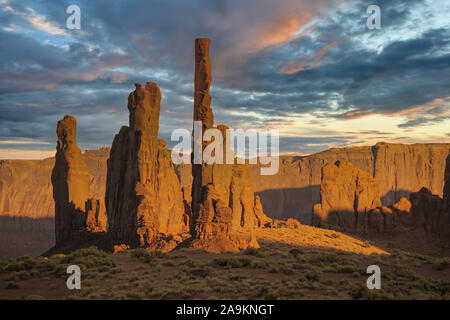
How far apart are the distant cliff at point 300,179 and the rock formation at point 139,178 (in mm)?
73865

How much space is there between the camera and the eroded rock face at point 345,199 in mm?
62312

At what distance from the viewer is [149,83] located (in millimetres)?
44625

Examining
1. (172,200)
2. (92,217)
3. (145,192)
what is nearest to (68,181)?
(92,217)

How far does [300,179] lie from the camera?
4948 inches

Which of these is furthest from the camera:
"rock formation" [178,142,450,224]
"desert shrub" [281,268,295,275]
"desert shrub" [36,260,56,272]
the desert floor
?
"rock formation" [178,142,450,224]

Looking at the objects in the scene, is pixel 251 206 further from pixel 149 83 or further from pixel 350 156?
pixel 350 156

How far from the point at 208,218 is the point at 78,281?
15429mm

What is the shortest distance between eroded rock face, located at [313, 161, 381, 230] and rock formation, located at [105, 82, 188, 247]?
2802cm

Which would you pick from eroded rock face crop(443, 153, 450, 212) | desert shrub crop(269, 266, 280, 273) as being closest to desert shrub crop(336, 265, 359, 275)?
desert shrub crop(269, 266, 280, 273)

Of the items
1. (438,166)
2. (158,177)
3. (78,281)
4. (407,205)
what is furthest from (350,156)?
(78,281)

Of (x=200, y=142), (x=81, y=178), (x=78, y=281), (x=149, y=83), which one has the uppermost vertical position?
(x=149, y=83)

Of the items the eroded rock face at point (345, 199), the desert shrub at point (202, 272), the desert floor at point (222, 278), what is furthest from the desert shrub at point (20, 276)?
the eroded rock face at point (345, 199)

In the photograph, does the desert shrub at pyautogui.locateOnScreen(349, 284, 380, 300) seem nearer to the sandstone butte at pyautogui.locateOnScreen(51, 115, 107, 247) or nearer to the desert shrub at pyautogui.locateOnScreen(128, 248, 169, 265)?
the desert shrub at pyautogui.locateOnScreen(128, 248, 169, 265)

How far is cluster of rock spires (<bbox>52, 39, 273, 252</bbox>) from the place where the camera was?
29516 mm
